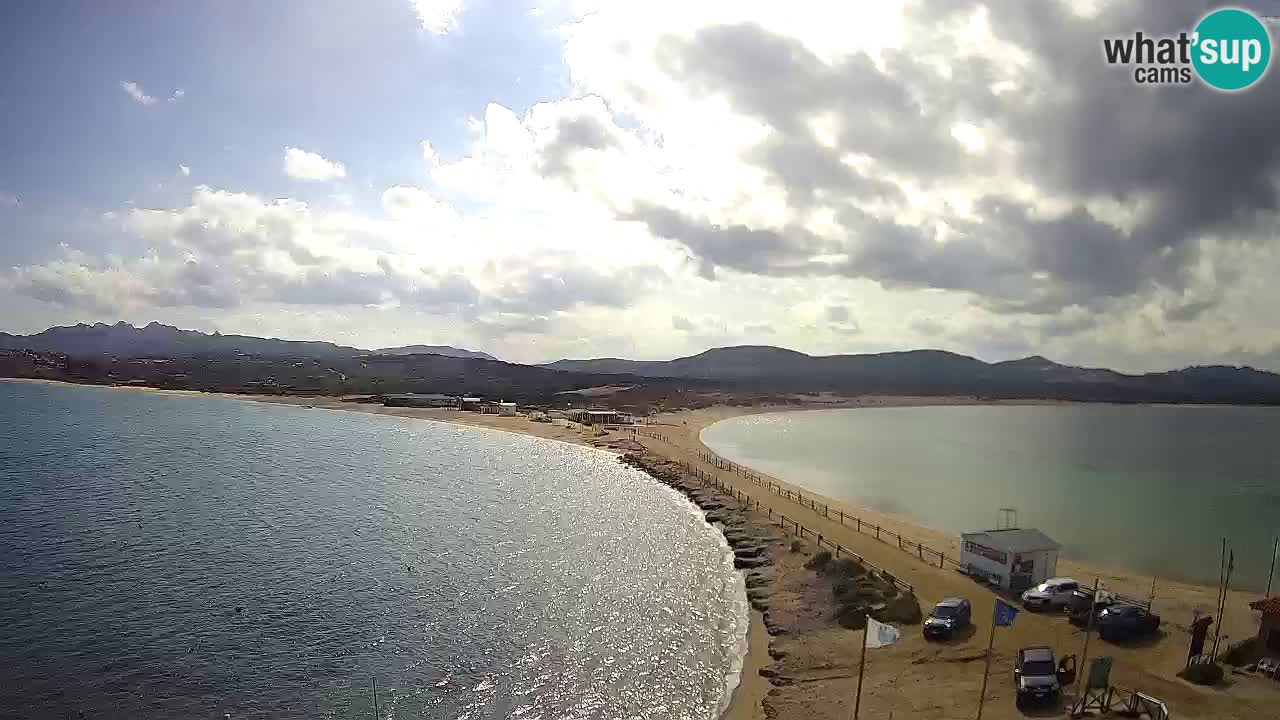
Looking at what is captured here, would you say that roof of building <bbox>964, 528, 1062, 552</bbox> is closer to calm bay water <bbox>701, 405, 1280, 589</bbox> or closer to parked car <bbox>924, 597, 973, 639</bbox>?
parked car <bbox>924, 597, 973, 639</bbox>

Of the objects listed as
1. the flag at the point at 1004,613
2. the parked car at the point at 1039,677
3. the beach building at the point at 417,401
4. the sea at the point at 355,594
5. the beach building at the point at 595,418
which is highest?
the beach building at the point at 417,401

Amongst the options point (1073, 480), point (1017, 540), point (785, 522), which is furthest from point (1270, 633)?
point (1073, 480)

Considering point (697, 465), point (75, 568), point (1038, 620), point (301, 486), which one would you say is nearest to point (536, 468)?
point (697, 465)

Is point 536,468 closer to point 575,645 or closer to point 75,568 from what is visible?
point 75,568

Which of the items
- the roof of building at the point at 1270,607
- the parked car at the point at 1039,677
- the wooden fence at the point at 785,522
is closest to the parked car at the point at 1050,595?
the wooden fence at the point at 785,522

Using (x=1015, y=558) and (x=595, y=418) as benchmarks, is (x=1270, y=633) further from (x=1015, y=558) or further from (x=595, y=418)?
(x=595, y=418)

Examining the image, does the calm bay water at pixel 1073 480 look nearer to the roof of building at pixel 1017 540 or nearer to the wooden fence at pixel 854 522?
the wooden fence at pixel 854 522
